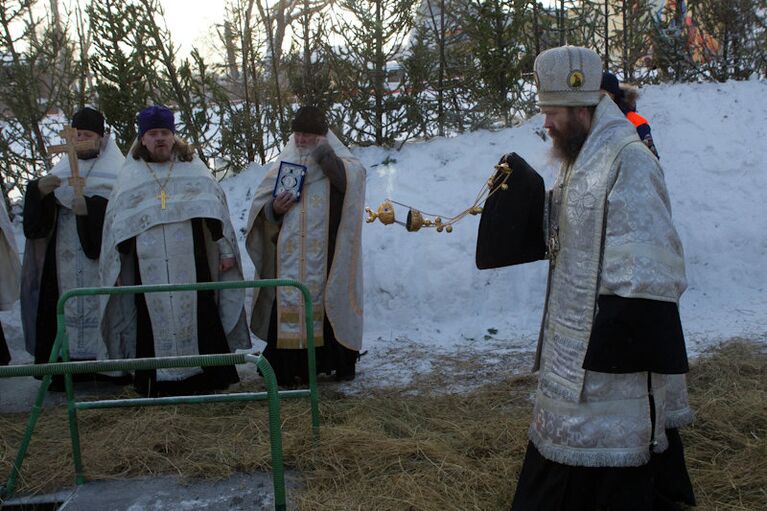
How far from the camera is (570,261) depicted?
3.10 meters

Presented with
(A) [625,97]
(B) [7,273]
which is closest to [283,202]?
(B) [7,273]

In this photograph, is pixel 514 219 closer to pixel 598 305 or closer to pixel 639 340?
A: pixel 598 305

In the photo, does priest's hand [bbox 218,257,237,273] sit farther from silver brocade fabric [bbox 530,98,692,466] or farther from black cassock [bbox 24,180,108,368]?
silver brocade fabric [bbox 530,98,692,466]

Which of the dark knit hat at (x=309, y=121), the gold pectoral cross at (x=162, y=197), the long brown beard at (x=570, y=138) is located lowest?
the gold pectoral cross at (x=162, y=197)

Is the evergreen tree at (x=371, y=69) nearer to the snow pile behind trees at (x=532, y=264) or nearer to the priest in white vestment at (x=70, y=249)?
the snow pile behind trees at (x=532, y=264)

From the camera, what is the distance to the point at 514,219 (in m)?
3.28

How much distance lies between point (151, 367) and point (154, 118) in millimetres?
2874

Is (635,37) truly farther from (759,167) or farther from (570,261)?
(570,261)

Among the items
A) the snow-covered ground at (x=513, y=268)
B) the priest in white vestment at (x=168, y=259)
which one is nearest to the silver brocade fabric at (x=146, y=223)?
the priest in white vestment at (x=168, y=259)

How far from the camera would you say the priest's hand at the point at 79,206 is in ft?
19.1

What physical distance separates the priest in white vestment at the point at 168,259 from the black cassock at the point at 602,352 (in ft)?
9.57

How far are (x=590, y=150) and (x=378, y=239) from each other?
556 cm

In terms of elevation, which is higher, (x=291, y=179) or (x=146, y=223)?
(x=291, y=179)

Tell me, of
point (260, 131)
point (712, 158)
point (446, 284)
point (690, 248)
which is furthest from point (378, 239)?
point (712, 158)
